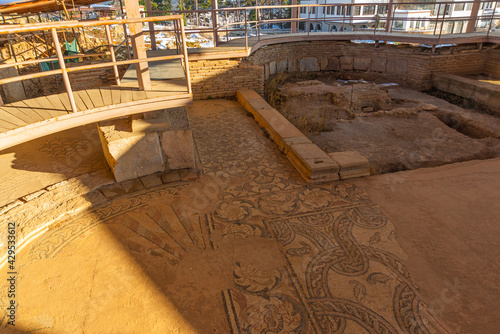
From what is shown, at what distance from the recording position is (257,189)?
386 cm

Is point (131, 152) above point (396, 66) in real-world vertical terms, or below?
above

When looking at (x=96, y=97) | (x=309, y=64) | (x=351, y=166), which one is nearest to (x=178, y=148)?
(x=96, y=97)

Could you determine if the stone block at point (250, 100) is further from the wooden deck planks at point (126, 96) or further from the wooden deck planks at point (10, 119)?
the wooden deck planks at point (10, 119)

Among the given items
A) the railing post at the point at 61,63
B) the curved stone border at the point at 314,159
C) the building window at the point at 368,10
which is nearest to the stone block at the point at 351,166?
the curved stone border at the point at 314,159

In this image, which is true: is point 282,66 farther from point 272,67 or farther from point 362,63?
point 362,63

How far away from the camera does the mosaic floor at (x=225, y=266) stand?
7.46 feet

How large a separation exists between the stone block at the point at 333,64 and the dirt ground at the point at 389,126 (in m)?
2.56

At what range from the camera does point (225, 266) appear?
8.96 feet

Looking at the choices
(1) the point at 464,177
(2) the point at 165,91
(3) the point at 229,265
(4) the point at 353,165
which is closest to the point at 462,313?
(3) the point at 229,265

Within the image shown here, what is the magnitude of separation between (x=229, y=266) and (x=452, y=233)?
217 centimetres

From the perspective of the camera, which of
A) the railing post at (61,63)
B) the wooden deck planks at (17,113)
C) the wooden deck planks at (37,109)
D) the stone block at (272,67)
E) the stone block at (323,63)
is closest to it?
the railing post at (61,63)

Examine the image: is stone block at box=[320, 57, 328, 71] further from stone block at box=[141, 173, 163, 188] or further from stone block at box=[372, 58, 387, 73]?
stone block at box=[141, 173, 163, 188]

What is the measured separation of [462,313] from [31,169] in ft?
16.2

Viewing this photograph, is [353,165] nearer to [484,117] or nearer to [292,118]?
[292,118]
